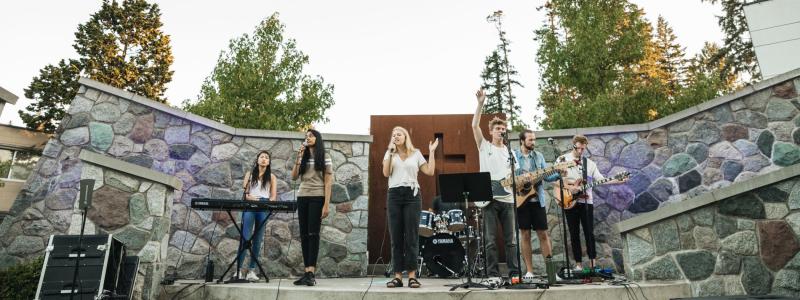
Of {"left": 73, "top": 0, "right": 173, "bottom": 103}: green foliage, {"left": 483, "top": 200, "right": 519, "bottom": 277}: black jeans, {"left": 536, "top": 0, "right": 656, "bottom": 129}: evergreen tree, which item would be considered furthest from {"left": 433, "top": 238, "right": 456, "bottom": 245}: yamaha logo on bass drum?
{"left": 73, "top": 0, "right": 173, "bottom": 103}: green foliage

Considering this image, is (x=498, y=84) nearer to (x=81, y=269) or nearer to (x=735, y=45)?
(x=735, y=45)

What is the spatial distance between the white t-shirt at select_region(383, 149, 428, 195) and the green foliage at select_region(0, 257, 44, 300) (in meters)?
3.92

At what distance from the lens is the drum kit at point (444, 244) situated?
6.81m

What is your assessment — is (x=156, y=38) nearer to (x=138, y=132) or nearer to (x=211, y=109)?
(x=211, y=109)

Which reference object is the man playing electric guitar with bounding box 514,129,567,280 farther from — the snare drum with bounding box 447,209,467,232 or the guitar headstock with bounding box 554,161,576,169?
the snare drum with bounding box 447,209,467,232

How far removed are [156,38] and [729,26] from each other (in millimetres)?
27661

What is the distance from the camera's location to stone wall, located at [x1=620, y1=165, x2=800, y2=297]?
4.57 meters

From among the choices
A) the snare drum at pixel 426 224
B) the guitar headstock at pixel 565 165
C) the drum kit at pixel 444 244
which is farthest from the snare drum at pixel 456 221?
the guitar headstock at pixel 565 165

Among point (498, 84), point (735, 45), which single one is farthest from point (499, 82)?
point (735, 45)

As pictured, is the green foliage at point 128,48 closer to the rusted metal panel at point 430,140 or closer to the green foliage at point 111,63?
the green foliage at point 111,63

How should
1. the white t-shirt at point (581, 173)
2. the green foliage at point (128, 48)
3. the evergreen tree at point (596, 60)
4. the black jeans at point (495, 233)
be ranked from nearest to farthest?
the black jeans at point (495, 233)
the white t-shirt at point (581, 173)
the evergreen tree at point (596, 60)
the green foliage at point (128, 48)

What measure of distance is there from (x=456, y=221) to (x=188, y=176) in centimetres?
418

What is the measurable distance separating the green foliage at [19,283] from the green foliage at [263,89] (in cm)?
1085

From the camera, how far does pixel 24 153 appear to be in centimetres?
2036
